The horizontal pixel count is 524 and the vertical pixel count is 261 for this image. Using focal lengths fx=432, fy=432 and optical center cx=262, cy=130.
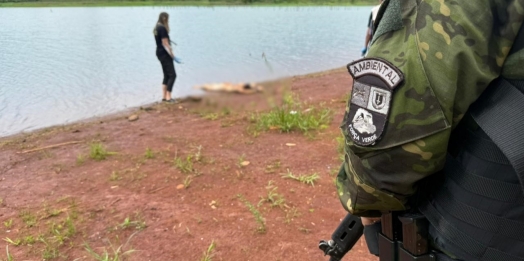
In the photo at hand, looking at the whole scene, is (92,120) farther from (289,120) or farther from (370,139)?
(370,139)

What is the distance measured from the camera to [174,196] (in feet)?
11.1

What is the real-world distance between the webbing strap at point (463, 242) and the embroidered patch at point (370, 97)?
278 mm

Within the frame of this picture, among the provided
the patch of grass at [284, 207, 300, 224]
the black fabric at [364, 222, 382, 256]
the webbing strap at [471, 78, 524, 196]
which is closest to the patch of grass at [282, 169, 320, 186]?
the patch of grass at [284, 207, 300, 224]

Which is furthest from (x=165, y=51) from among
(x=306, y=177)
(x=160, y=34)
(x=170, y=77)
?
(x=306, y=177)

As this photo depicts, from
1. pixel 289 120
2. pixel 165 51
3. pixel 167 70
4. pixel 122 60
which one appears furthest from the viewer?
pixel 122 60

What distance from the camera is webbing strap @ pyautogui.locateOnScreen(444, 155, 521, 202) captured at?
94cm

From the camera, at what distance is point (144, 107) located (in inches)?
316

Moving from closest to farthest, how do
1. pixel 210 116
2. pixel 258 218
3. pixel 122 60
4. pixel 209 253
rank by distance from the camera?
pixel 209 253, pixel 258 218, pixel 210 116, pixel 122 60

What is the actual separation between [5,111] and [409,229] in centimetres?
877

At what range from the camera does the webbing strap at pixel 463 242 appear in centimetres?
100

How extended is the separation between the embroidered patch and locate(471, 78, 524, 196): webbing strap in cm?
19

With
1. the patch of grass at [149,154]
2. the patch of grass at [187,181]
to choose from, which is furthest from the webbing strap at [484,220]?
the patch of grass at [149,154]

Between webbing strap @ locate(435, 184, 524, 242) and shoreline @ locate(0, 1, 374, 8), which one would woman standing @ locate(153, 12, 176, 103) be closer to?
webbing strap @ locate(435, 184, 524, 242)

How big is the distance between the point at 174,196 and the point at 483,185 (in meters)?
2.72
